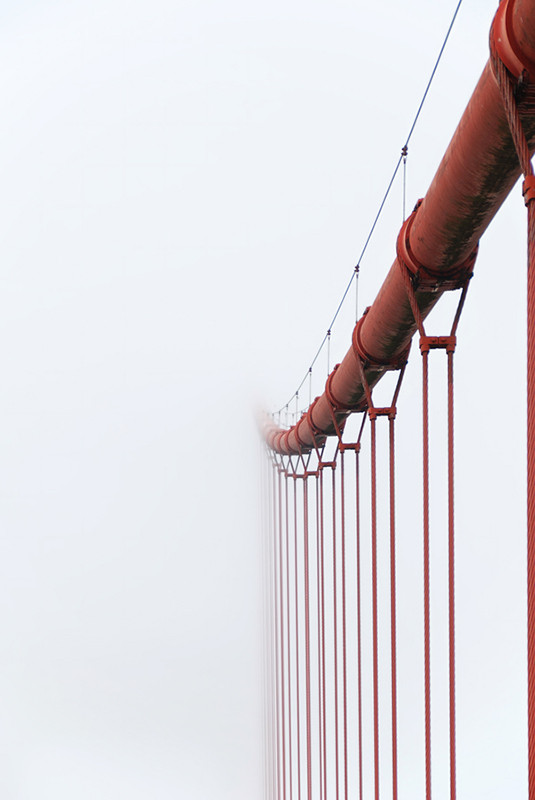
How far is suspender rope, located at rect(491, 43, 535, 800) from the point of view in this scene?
1872 millimetres

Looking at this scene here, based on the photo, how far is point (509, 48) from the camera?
2.06 m

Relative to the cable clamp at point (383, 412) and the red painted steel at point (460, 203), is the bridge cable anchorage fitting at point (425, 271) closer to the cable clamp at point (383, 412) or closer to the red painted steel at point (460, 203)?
the red painted steel at point (460, 203)

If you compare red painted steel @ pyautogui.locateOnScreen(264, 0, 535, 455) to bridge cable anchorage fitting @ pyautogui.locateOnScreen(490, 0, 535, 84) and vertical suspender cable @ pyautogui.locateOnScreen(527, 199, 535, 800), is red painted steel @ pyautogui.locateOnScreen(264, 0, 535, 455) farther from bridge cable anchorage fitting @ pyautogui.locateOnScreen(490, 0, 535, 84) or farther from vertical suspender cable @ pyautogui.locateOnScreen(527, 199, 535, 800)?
vertical suspender cable @ pyautogui.locateOnScreen(527, 199, 535, 800)

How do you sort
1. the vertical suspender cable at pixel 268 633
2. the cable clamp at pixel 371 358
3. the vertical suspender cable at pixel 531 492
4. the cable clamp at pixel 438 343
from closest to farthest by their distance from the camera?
the vertical suspender cable at pixel 531 492 < the cable clamp at pixel 438 343 < the cable clamp at pixel 371 358 < the vertical suspender cable at pixel 268 633

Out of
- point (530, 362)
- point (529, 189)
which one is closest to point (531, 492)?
point (530, 362)

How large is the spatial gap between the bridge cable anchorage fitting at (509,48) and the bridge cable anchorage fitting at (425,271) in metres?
1.19

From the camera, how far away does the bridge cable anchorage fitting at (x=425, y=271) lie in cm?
332

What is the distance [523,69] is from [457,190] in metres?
0.75

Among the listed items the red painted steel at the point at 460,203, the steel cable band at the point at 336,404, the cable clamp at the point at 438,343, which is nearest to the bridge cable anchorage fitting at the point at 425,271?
the red painted steel at the point at 460,203

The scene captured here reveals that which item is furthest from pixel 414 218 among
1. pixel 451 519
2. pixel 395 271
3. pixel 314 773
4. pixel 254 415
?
pixel 314 773

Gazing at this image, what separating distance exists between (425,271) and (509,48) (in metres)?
1.37

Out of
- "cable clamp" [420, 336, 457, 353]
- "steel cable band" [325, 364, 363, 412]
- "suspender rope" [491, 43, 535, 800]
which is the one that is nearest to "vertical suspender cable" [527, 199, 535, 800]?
"suspender rope" [491, 43, 535, 800]

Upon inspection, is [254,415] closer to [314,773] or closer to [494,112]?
[314,773]

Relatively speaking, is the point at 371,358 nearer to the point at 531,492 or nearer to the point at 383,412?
the point at 383,412
